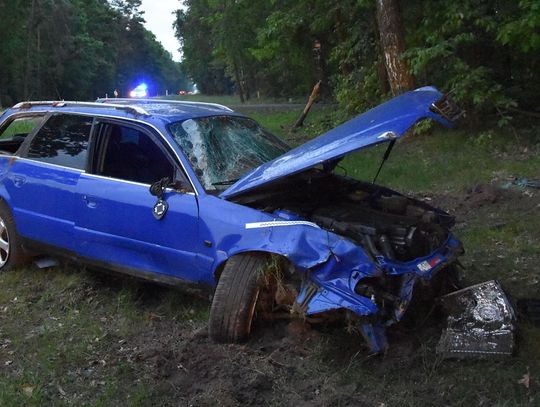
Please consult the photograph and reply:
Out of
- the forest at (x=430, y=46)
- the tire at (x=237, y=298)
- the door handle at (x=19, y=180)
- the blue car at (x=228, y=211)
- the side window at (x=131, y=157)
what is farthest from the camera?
the forest at (x=430, y=46)

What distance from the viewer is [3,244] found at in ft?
19.4

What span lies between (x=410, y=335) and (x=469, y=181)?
5.39 metres

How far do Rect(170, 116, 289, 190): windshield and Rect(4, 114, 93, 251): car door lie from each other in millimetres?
1023

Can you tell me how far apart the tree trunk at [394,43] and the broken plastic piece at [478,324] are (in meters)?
8.05

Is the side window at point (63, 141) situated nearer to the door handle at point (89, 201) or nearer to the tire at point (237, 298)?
the door handle at point (89, 201)

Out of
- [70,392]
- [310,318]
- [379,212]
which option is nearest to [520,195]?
[379,212]

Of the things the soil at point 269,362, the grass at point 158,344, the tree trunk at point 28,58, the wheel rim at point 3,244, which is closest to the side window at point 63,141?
the wheel rim at point 3,244

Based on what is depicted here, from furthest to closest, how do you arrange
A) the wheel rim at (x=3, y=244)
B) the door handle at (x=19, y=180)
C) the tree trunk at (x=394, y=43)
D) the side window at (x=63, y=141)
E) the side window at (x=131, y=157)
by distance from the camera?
the tree trunk at (x=394, y=43)
the wheel rim at (x=3, y=244)
the door handle at (x=19, y=180)
the side window at (x=63, y=141)
the side window at (x=131, y=157)

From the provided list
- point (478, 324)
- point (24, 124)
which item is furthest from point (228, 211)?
point (24, 124)

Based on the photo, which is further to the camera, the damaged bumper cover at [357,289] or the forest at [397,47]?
the forest at [397,47]

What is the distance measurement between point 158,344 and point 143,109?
6.48ft

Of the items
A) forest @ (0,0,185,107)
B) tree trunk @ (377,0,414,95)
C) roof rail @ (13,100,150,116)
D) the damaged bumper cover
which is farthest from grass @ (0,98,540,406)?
forest @ (0,0,185,107)

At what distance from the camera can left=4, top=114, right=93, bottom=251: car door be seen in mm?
5215

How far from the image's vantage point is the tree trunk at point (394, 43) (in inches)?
451
